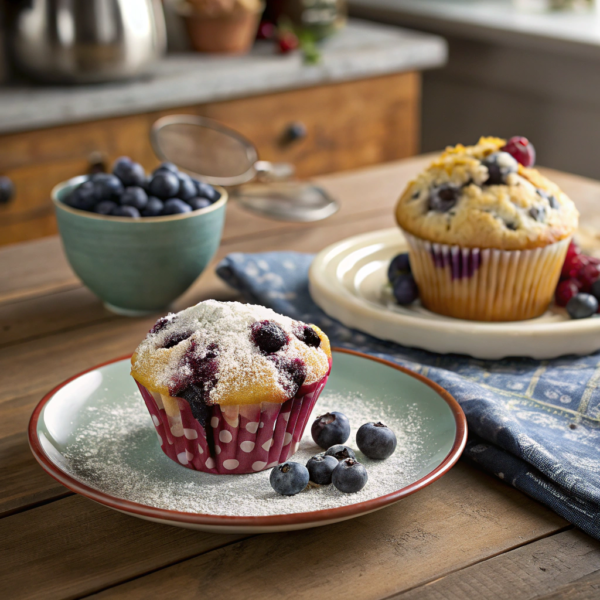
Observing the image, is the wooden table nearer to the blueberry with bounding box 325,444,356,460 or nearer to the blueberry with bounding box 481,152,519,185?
the blueberry with bounding box 325,444,356,460

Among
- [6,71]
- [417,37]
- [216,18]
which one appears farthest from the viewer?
[417,37]

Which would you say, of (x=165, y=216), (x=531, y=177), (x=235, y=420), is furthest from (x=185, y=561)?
(x=531, y=177)

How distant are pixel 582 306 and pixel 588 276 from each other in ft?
0.27

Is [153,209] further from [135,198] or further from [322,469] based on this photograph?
[322,469]

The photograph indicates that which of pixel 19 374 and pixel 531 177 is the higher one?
pixel 531 177

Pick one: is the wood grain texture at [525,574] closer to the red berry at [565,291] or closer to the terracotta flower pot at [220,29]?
the red berry at [565,291]

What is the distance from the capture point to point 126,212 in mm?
1081

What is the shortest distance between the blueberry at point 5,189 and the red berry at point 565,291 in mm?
1608

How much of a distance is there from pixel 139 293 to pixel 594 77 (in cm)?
224

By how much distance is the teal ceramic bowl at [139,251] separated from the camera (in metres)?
1.08

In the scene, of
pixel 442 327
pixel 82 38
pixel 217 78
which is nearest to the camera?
pixel 442 327

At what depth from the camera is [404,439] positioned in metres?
0.77

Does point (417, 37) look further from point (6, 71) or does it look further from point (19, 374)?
point (19, 374)

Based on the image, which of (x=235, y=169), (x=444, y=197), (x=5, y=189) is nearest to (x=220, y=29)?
(x=5, y=189)
